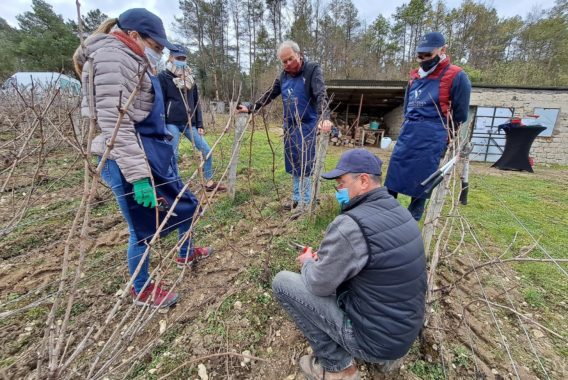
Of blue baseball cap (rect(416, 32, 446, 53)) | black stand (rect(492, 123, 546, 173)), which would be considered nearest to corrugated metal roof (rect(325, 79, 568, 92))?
black stand (rect(492, 123, 546, 173))

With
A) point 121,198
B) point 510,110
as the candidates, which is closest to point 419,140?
point 121,198

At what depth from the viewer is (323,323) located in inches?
58.6

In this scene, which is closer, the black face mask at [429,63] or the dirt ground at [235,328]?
the dirt ground at [235,328]

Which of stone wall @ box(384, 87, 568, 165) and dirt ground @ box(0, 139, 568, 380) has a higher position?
stone wall @ box(384, 87, 568, 165)

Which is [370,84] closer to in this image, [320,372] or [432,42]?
[432,42]

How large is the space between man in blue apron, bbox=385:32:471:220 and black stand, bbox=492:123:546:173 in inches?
306

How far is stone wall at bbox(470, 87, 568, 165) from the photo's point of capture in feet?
31.2

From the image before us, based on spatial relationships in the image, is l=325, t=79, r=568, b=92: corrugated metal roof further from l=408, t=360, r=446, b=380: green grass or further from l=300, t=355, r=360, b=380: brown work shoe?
l=300, t=355, r=360, b=380: brown work shoe

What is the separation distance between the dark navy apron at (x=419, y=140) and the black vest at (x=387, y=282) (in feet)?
3.85

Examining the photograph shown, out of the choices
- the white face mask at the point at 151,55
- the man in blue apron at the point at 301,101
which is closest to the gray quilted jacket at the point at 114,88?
the white face mask at the point at 151,55

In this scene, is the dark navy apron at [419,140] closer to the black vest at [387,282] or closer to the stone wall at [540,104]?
the black vest at [387,282]

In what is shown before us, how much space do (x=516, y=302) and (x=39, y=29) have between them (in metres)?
30.9

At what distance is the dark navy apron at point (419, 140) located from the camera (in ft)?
7.80

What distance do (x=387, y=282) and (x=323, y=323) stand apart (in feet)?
1.53
